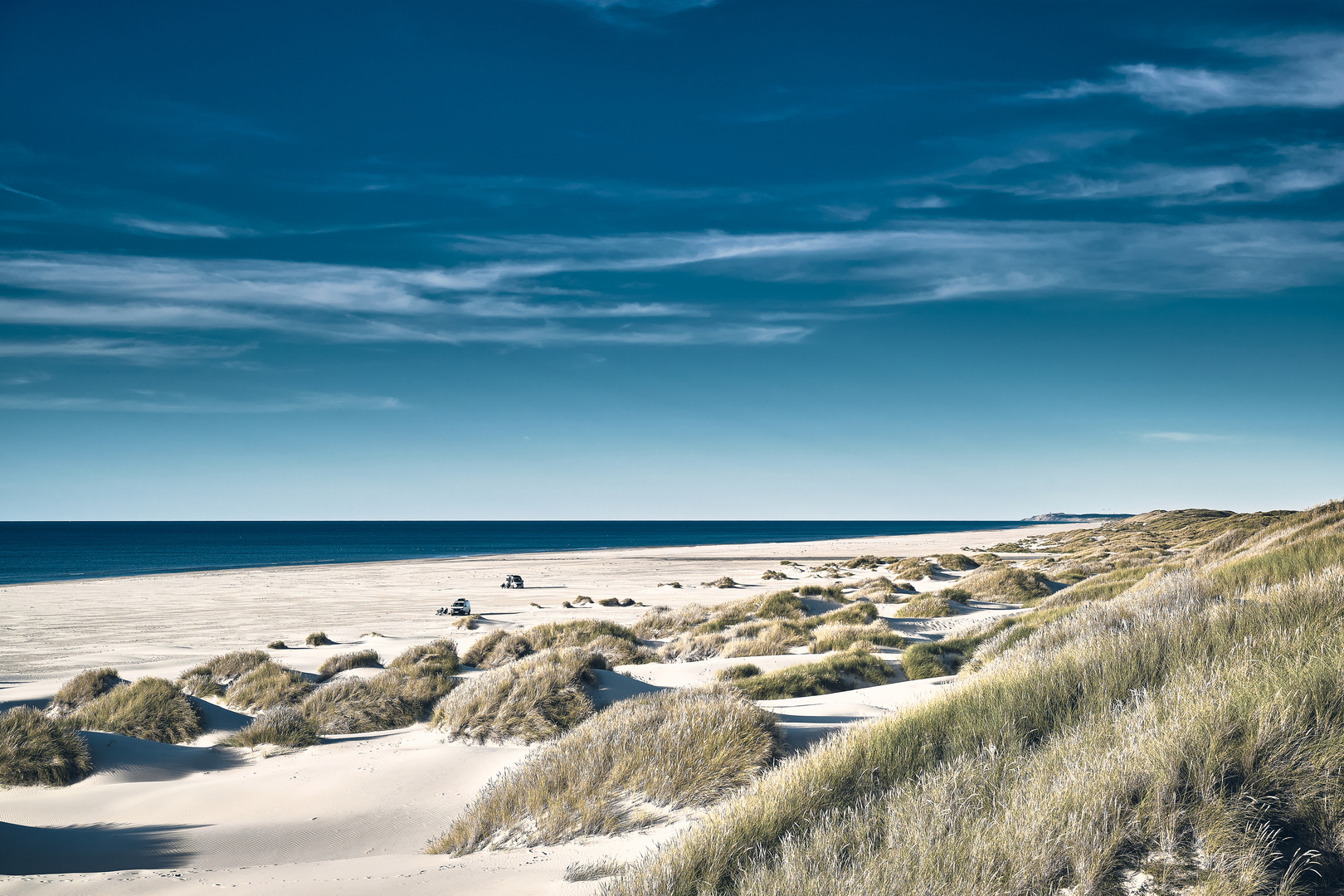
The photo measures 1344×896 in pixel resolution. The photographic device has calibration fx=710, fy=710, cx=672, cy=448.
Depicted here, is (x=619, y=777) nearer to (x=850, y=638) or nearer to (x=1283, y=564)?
(x=1283, y=564)

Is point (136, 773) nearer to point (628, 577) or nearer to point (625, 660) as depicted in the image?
point (625, 660)

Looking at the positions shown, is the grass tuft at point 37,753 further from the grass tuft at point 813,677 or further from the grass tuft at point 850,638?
the grass tuft at point 850,638

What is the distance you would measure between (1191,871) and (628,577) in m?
51.5

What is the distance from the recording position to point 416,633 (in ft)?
82.4

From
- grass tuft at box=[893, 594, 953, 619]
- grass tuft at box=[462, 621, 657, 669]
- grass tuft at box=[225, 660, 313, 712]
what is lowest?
grass tuft at box=[893, 594, 953, 619]

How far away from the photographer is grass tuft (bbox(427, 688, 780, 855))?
5.31 metres

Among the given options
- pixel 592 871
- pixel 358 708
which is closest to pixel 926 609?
pixel 358 708

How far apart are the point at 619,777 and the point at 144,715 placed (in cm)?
908

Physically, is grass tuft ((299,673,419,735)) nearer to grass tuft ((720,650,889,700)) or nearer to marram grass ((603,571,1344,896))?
grass tuft ((720,650,889,700))

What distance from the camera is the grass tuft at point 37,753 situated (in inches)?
309

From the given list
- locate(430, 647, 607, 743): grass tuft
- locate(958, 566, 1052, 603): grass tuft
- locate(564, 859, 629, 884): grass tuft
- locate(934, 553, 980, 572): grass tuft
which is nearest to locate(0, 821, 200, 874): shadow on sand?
locate(430, 647, 607, 743): grass tuft

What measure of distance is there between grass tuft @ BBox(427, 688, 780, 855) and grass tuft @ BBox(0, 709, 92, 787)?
544 cm

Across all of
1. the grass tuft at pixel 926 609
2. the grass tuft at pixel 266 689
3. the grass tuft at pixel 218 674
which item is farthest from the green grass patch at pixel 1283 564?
the grass tuft at pixel 218 674

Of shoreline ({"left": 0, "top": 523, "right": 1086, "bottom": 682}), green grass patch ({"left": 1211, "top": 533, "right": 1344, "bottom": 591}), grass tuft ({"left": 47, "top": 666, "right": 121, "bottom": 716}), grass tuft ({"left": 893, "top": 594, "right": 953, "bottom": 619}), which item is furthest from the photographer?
shoreline ({"left": 0, "top": 523, "right": 1086, "bottom": 682})
